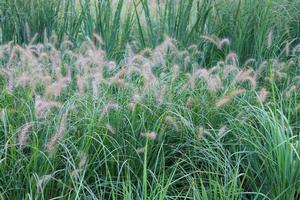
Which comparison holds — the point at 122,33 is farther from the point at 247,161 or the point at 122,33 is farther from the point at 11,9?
the point at 247,161

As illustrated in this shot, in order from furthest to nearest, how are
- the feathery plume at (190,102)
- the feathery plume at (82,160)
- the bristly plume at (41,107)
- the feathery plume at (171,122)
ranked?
the feathery plume at (190,102)
the feathery plume at (171,122)
the bristly plume at (41,107)
the feathery plume at (82,160)

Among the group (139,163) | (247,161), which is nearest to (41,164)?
(139,163)

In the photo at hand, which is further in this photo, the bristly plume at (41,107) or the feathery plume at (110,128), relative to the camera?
the feathery plume at (110,128)

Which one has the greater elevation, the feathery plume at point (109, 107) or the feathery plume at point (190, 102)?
the feathery plume at point (109, 107)

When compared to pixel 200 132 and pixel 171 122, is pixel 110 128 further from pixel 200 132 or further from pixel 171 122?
pixel 200 132

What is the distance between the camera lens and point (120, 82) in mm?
3035

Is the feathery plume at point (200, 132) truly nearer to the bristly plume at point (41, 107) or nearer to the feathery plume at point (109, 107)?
the feathery plume at point (109, 107)

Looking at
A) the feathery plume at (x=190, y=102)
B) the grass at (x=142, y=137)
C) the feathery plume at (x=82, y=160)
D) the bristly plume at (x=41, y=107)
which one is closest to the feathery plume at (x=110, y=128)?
the grass at (x=142, y=137)

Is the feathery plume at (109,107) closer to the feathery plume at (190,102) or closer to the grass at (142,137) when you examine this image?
the grass at (142,137)

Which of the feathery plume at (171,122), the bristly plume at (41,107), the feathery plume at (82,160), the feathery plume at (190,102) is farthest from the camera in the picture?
the feathery plume at (190,102)

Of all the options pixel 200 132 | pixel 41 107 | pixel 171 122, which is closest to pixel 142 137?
pixel 171 122

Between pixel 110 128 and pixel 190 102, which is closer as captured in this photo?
pixel 110 128

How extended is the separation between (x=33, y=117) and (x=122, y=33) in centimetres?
225

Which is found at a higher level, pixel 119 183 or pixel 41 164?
pixel 41 164
